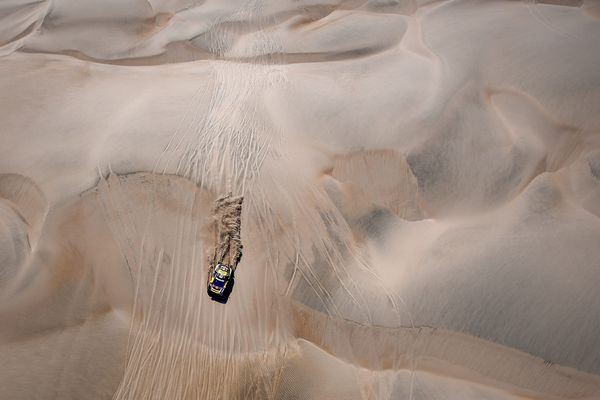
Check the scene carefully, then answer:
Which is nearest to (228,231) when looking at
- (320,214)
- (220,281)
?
(220,281)

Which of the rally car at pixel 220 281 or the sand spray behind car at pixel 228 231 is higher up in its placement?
the sand spray behind car at pixel 228 231

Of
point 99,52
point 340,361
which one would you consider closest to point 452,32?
point 340,361

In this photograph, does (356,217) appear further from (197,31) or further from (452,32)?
(197,31)

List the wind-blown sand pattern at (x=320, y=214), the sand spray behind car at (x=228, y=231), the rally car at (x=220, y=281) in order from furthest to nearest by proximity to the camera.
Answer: the sand spray behind car at (x=228, y=231) → the rally car at (x=220, y=281) → the wind-blown sand pattern at (x=320, y=214)

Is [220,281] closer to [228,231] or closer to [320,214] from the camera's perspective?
[228,231]

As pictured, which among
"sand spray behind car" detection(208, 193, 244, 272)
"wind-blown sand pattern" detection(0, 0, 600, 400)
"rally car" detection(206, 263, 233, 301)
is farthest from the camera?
"sand spray behind car" detection(208, 193, 244, 272)
